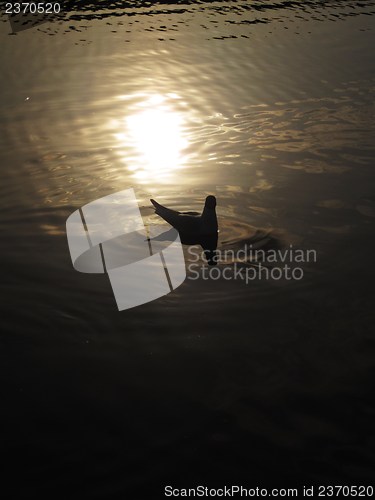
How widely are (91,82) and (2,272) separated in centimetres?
844

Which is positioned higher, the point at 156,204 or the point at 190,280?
the point at 156,204

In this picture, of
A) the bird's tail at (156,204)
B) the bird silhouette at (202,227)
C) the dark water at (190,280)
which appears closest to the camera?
the dark water at (190,280)

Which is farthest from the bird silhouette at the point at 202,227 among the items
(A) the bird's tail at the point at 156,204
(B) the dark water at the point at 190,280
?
(A) the bird's tail at the point at 156,204

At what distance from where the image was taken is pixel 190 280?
9.18 m

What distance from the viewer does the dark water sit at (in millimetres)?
6429

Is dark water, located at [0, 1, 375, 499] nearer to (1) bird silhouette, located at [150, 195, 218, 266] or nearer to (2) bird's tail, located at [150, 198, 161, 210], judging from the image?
(1) bird silhouette, located at [150, 195, 218, 266]

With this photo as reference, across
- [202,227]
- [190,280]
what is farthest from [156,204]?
[190,280]

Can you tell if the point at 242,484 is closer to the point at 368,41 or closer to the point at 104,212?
the point at 104,212

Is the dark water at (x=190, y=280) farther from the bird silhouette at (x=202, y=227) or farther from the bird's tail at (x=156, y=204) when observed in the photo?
the bird's tail at (x=156, y=204)

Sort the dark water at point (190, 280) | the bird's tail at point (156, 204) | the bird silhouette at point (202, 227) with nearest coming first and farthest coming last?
the dark water at point (190, 280) < the bird silhouette at point (202, 227) < the bird's tail at point (156, 204)

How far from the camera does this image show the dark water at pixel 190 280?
253 inches

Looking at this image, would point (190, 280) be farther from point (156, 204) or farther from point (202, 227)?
point (156, 204)

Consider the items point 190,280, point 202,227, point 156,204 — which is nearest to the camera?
point 190,280

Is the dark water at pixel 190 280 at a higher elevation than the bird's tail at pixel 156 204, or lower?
lower
